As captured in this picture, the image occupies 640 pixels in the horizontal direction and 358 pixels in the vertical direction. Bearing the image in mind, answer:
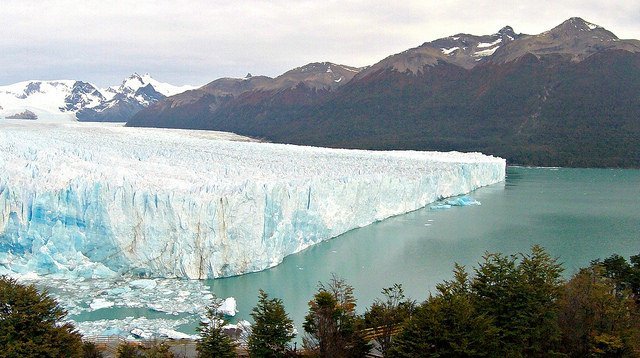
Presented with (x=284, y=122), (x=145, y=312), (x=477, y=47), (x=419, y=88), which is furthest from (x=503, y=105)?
(x=145, y=312)

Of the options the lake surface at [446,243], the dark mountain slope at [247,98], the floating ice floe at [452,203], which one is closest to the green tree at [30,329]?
the lake surface at [446,243]

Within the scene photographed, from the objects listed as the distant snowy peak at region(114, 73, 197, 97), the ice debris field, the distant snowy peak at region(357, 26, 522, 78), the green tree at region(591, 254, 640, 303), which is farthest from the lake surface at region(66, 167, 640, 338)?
the distant snowy peak at region(114, 73, 197, 97)

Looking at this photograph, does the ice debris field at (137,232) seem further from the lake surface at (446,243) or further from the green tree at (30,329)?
the green tree at (30,329)

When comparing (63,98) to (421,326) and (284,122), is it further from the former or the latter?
(421,326)

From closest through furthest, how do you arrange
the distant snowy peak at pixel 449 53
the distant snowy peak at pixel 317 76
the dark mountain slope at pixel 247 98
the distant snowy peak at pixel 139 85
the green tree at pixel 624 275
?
the green tree at pixel 624 275 → the distant snowy peak at pixel 449 53 → the dark mountain slope at pixel 247 98 → the distant snowy peak at pixel 317 76 → the distant snowy peak at pixel 139 85

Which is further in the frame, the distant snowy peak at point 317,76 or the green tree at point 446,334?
the distant snowy peak at point 317,76
